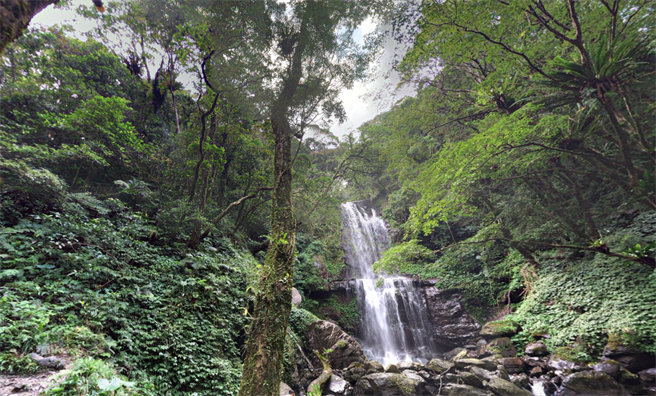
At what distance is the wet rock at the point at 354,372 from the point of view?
17.3 ft

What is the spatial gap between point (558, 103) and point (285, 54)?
647 cm

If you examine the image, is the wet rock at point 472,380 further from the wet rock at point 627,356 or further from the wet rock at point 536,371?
the wet rock at point 627,356

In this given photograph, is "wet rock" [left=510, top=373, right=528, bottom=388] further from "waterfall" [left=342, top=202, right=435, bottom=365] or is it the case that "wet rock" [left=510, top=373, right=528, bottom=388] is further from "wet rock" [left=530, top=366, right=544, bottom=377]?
"waterfall" [left=342, top=202, right=435, bottom=365]

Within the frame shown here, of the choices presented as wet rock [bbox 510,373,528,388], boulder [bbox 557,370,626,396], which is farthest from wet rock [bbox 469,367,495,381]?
boulder [bbox 557,370,626,396]

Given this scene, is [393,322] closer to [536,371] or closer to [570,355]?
[536,371]

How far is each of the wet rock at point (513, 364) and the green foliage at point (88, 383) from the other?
792cm

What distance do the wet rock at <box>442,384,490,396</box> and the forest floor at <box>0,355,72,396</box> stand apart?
21.4 feet

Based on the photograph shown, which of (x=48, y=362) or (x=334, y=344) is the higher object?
(x=48, y=362)

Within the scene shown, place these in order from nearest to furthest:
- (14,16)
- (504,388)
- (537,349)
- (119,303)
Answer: (14,16) → (119,303) → (504,388) → (537,349)

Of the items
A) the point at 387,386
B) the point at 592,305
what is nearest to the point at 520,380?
the point at 592,305

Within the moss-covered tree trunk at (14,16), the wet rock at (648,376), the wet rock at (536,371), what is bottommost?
the wet rock at (536,371)

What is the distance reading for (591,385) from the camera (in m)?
4.22

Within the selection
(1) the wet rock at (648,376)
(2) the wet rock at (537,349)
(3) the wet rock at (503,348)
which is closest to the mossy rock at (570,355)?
(2) the wet rock at (537,349)

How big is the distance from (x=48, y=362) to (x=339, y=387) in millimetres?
4661
